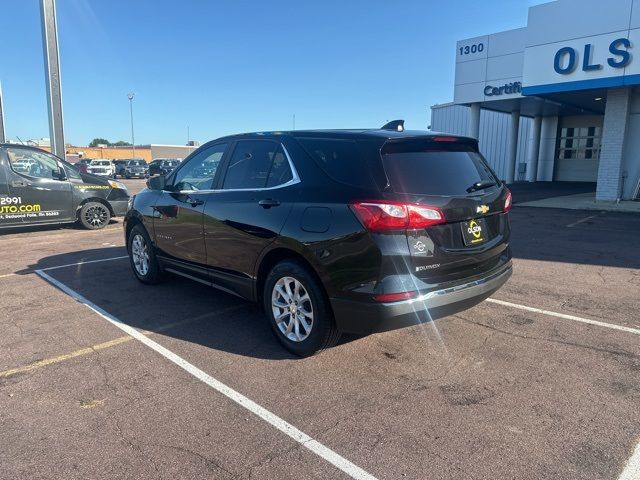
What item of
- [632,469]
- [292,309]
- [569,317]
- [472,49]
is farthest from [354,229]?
[472,49]

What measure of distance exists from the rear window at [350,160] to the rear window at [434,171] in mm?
88

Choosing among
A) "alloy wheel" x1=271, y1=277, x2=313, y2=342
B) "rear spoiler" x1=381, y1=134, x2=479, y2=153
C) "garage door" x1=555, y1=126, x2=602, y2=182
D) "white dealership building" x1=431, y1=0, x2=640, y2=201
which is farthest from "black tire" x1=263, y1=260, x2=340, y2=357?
"garage door" x1=555, y1=126, x2=602, y2=182

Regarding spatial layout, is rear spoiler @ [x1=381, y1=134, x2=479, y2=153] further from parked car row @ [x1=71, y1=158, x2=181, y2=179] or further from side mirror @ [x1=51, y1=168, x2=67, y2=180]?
parked car row @ [x1=71, y1=158, x2=181, y2=179]

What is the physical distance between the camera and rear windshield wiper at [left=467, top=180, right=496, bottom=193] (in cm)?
385

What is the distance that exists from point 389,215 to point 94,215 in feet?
32.0

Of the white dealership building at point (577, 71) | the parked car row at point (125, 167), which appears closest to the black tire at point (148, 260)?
the white dealership building at point (577, 71)

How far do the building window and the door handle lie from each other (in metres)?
27.1

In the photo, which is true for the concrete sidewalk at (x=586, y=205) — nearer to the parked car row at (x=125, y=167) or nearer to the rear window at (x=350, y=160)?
the rear window at (x=350, y=160)

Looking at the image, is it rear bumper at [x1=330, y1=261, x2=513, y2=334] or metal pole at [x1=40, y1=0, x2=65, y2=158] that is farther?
metal pole at [x1=40, y1=0, x2=65, y2=158]

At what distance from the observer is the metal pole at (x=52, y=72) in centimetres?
1473

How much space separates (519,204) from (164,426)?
1548 cm

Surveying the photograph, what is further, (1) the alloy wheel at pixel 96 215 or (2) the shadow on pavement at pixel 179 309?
(1) the alloy wheel at pixel 96 215

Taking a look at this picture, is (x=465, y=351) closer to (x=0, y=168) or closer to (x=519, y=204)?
(x=0, y=168)

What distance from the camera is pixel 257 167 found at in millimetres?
4414
